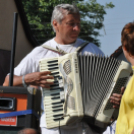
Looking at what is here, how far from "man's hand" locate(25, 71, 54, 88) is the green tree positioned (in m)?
10.1

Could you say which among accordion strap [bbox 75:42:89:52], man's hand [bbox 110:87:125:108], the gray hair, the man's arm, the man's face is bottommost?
man's hand [bbox 110:87:125:108]

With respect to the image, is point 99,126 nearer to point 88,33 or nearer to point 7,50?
point 7,50

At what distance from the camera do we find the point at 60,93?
280 centimetres

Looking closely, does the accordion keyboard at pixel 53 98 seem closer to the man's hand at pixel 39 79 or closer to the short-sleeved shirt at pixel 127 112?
the man's hand at pixel 39 79

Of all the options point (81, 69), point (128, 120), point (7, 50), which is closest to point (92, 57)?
point (81, 69)

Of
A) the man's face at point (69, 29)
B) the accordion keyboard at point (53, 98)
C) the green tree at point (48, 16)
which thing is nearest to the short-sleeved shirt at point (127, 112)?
the accordion keyboard at point (53, 98)

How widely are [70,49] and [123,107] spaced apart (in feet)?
4.53

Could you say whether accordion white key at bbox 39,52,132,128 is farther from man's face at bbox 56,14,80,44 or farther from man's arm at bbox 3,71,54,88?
man's face at bbox 56,14,80,44

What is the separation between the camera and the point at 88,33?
22.3 metres

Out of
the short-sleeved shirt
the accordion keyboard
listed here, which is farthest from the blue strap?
the short-sleeved shirt

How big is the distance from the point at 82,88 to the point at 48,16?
48.3ft

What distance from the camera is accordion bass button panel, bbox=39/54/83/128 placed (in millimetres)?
2777

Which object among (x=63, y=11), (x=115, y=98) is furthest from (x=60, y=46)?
(x=115, y=98)

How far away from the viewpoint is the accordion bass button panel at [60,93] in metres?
2.78
